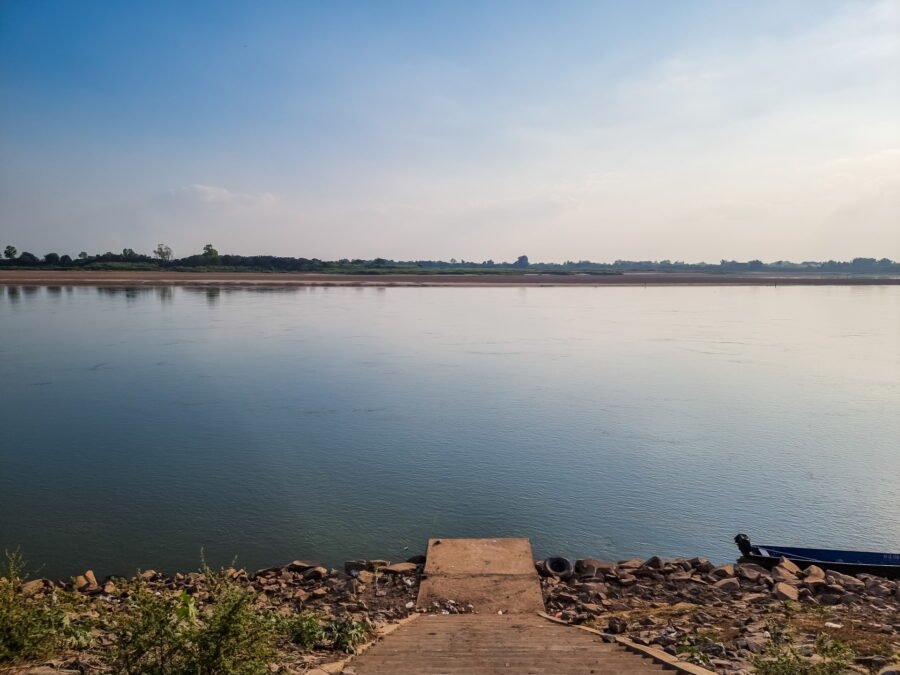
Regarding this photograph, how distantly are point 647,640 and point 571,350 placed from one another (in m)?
18.7

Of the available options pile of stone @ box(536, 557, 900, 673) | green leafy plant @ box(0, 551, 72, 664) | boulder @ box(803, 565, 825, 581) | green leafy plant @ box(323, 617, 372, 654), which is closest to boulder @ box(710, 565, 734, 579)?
pile of stone @ box(536, 557, 900, 673)

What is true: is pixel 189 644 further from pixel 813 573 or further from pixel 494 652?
pixel 813 573

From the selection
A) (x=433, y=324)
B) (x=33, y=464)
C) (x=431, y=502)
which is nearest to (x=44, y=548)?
(x=33, y=464)

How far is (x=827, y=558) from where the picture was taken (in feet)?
25.8

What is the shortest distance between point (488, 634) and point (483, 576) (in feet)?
5.30

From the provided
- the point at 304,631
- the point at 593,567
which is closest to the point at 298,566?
the point at 304,631

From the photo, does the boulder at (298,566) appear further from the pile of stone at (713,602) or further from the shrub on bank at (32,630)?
the shrub on bank at (32,630)

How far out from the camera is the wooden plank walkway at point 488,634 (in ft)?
15.0

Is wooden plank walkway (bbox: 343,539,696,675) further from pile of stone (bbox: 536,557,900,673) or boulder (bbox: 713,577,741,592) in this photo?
boulder (bbox: 713,577,741,592)

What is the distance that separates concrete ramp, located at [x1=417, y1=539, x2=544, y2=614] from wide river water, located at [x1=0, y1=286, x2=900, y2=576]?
2.34 feet

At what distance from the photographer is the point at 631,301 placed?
51.0 metres

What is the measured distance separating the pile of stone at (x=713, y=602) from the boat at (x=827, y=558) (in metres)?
0.18

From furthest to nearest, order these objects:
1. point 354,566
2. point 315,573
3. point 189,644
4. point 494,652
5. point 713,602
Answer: point 354,566, point 315,573, point 713,602, point 494,652, point 189,644

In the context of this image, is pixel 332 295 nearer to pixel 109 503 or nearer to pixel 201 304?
pixel 201 304
